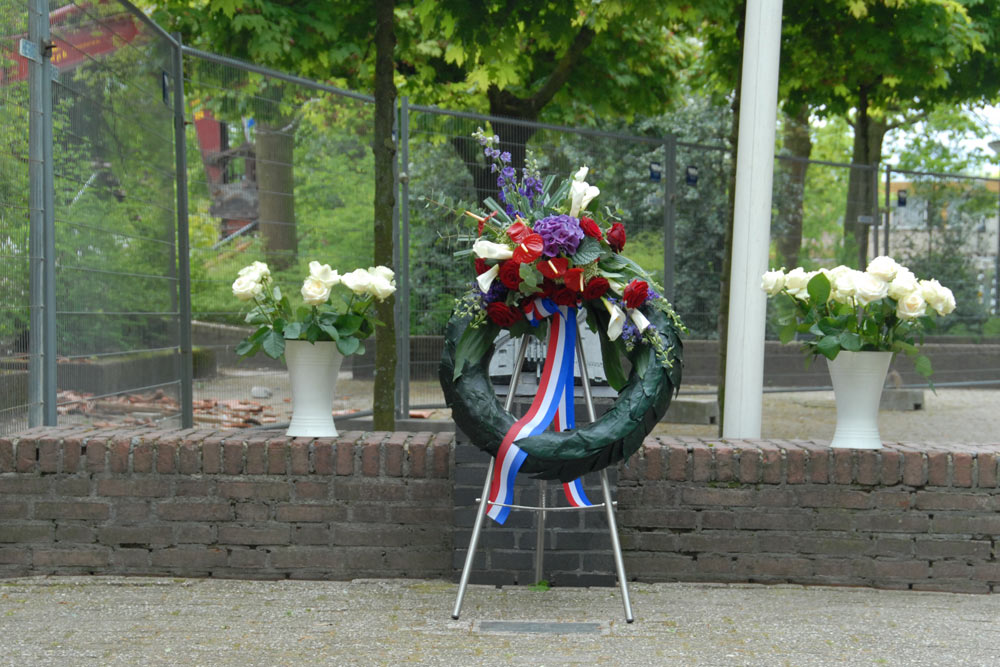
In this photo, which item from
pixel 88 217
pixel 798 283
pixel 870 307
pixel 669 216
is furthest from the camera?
pixel 669 216

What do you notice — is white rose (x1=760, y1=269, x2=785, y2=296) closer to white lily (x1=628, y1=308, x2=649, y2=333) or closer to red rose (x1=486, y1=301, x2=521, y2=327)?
white lily (x1=628, y1=308, x2=649, y2=333)

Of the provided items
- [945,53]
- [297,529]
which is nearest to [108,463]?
[297,529]

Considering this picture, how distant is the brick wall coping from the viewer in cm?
448

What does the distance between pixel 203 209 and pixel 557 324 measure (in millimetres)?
3293

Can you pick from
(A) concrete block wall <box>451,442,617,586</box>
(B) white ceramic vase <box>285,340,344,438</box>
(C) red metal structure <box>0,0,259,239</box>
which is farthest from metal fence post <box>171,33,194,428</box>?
(A) concrete block wall <box>451,442,617,586</box>

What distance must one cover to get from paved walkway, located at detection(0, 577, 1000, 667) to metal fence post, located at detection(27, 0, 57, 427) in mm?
841

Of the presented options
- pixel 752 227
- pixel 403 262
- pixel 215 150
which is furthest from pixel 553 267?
pixel 403 262

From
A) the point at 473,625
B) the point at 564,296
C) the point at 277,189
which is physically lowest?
the point at 473,625

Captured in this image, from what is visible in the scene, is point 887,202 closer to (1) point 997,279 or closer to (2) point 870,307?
(1) point 997,279

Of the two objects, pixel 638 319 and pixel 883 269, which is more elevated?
pixel 883 269

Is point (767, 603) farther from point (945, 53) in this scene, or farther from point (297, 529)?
point (945, 53)

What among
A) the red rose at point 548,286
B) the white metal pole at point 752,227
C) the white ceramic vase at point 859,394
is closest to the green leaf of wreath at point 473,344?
the red rose at point 548,286

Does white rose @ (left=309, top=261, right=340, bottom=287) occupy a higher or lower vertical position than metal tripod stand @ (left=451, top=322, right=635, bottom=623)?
higher

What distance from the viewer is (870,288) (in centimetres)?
456
